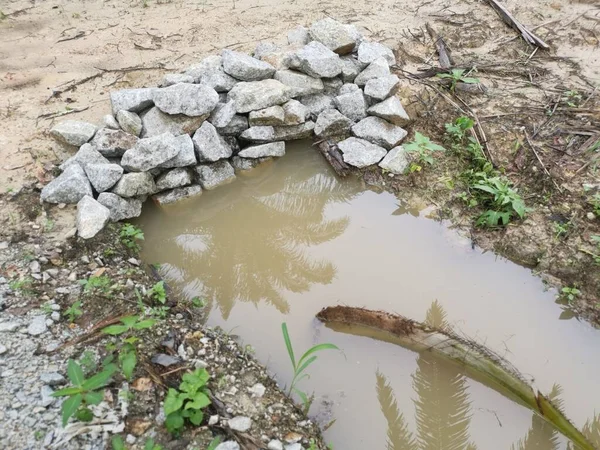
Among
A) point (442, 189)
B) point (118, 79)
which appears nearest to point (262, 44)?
point (118, 79)

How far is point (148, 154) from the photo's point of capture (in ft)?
13.9

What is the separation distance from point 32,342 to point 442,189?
3974mm

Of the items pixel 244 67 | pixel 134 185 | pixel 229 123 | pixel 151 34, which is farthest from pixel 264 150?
pixel 151 34

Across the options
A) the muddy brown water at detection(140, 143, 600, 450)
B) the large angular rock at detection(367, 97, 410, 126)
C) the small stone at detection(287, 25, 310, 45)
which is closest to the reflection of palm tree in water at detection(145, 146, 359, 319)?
the muddy brown water at detection(140, 143, 600, 450)

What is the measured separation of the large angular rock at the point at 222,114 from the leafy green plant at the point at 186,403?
2883mm

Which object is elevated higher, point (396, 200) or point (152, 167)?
point (152, 167)

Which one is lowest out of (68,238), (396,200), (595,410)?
(595,410)

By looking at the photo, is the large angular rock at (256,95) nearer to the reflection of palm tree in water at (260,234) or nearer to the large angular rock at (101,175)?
the reflection of palm tree in water at (260,234)

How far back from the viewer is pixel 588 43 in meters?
5.95

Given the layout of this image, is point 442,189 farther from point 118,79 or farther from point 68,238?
point 118,79

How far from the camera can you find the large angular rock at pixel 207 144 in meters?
4.59

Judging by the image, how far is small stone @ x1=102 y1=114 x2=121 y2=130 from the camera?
14.9 ft

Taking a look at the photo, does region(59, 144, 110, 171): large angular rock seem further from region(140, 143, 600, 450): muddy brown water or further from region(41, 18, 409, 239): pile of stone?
region(140, 143, 600, 450): muddy brown water

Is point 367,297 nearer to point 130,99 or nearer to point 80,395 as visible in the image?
point 80,395
